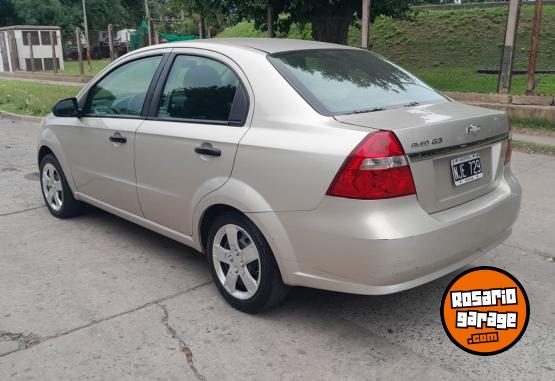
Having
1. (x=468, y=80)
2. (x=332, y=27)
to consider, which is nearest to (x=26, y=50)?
(x=332, y=27)

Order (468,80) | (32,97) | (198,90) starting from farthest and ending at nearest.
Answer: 1. (32,97)
2. (468,80)
3. (198,90)

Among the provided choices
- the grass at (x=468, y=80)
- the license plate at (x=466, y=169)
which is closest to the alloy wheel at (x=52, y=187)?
the license plate at (x=466, y=169)

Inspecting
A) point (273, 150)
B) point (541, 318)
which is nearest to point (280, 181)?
point (273, 150)

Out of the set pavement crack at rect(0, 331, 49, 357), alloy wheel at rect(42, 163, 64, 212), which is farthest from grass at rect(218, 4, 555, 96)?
pavement crack at rect(0, 331, 49, 357)

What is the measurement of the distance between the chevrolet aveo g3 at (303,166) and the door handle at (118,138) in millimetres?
15

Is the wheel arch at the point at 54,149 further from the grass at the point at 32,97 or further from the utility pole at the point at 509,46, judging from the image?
the grass at the point at 32,97

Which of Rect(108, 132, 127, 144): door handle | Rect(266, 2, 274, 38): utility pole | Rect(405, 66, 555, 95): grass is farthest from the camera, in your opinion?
Rect(405, 66, 555, 95): grass

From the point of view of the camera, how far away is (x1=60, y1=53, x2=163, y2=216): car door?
4168 millimetres

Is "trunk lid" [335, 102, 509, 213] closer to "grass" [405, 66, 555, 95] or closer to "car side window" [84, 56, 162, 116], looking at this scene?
"car side window" [84, 56, 162, 116]

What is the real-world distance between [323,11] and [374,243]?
35.0ft

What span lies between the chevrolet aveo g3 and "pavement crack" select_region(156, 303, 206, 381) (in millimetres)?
385

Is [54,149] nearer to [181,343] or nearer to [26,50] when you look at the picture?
[181,343]

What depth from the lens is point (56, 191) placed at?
5.29 metres

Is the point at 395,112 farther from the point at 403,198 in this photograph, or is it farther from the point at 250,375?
the point at 250,375
